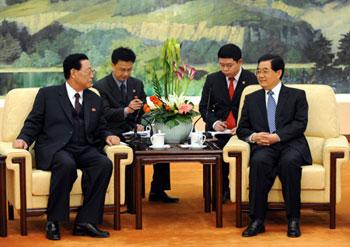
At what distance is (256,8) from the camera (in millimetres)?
11789

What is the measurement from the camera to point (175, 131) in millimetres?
7328

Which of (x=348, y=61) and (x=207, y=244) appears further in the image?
(x=348, y=61)

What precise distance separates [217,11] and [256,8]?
19.8 inches

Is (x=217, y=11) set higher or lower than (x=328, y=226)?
higher

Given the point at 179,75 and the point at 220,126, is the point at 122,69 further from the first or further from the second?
the point at 220,126

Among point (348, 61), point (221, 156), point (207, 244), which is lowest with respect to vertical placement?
point (207, 244)

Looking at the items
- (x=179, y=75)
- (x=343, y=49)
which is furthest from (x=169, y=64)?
(x=343, y=49)

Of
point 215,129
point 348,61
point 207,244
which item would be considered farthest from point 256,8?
point 207,244

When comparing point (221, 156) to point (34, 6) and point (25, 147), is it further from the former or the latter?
point (34, 6)

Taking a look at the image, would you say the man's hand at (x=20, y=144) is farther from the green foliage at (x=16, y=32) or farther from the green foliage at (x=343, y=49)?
the green foliage at (x=343, y=49)

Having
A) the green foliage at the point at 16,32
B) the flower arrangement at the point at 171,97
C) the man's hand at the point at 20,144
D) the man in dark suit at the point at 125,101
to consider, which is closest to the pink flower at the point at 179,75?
the flower arrangement at the point at 171,97

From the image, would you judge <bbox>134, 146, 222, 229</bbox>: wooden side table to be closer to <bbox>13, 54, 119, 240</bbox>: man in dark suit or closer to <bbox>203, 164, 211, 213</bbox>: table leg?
<bbox>13, 54, 119, 240</bbox>: man in dark suit

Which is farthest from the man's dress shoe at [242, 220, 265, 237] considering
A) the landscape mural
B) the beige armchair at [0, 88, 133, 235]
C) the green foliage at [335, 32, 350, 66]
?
the green foliage at [335, 32, 350, 66]

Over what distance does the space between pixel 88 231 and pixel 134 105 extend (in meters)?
1.44
